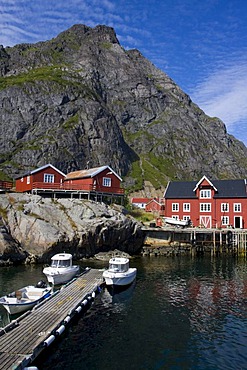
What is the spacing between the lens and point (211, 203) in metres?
75.4

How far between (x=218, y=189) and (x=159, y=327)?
55.0 meters

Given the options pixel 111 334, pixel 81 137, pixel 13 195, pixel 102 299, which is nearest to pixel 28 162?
pixel 81 137

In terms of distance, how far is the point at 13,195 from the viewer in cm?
5625

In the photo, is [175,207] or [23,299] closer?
[23,299]

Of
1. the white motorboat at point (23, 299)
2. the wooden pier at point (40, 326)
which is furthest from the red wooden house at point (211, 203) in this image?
the white motorboat at point (23, 299)

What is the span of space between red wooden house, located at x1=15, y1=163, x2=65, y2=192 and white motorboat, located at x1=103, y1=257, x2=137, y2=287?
107ft

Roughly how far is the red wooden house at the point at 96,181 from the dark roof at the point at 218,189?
50.9ft

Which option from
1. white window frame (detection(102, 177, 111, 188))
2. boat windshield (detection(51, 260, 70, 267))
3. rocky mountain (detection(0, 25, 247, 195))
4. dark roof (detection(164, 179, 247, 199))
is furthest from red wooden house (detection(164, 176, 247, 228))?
rocky mountain (detection(0, 25, 247, 195))

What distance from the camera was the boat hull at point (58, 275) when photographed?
3738cm

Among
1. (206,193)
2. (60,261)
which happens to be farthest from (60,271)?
(206,193)

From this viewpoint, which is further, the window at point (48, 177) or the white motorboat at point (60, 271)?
the window at point (48, 177)

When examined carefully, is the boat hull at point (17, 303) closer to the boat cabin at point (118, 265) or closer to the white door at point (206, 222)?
the boat cabin at point (118, 265)

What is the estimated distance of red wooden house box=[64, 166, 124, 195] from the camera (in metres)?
67.2

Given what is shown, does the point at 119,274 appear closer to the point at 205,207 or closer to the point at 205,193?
the point at 205,207
